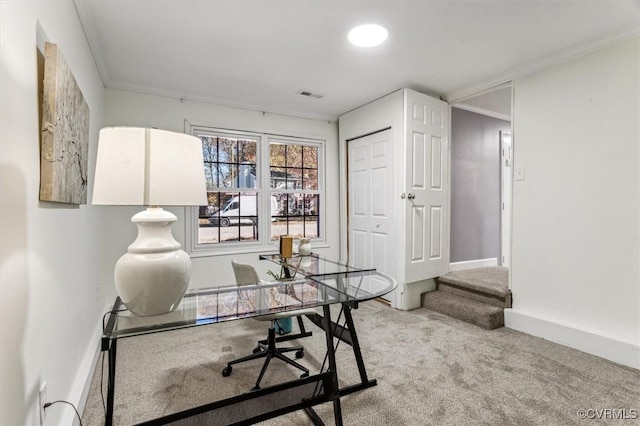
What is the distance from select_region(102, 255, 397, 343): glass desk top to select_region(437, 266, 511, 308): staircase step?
1.68 m

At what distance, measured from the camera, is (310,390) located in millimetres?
1884

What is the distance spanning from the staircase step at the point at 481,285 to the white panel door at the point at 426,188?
0.51 feet

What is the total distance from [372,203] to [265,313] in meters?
2.62

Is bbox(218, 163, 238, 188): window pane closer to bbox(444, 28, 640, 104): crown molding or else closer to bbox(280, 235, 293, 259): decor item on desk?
bbox(280, 235, 293, 259): decor item on desk

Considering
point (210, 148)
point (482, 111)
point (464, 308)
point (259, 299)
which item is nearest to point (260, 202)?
point (210, 148)

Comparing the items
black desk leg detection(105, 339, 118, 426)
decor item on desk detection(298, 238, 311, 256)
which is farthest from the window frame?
black desk leg detection(105, 339, 118, 426)

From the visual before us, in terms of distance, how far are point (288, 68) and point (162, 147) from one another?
6.66 ft

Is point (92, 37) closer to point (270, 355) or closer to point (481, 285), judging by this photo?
point (270, 355)

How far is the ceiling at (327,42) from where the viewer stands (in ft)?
6.50

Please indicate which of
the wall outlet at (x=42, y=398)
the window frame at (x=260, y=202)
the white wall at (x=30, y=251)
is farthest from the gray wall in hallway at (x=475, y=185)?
the wall outlet at (x=42, y=398)

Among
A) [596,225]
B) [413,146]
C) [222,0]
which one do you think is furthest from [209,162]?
[596,225]

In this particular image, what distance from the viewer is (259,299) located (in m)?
1.63

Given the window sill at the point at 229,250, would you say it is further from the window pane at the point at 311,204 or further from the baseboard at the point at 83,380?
the baseboard at the point at 83,380

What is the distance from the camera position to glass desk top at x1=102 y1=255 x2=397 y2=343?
1.25 m
